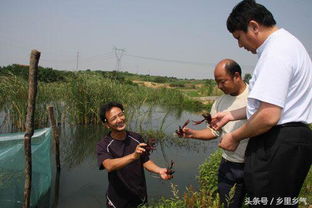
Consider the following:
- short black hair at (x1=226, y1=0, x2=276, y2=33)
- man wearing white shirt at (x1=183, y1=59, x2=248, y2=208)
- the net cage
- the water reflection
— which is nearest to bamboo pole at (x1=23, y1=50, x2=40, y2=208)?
the net cage

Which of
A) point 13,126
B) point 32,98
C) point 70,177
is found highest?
point 32,98

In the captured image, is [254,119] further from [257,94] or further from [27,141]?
[27,141]

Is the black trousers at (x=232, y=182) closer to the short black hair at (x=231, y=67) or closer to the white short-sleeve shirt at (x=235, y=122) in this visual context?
the white short-sleeve shirt at (x=235, y=122)

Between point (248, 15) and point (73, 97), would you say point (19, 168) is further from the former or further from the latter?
point (73, 97)

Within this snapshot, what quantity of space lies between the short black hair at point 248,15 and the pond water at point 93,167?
3.91 m

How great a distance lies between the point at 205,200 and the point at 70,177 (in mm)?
5585

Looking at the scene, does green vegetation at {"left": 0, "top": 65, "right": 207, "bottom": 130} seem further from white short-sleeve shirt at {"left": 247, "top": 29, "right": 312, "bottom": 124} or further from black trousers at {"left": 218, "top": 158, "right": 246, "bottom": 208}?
white short-sleeve shirt at {"left": 247, "top": 29, "right": 312, "bottom": 124}

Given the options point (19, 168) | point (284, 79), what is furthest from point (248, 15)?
point (19, 168)

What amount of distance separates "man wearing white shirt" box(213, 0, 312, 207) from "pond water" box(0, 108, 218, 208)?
3.55m

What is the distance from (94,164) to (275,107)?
7212 mm

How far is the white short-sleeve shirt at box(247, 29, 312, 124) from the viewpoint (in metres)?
1.49

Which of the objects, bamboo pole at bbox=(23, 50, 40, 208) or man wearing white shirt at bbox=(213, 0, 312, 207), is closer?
man wearing white shirt at bbox=(213, 0, 312, 207)

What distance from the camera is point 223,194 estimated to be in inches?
99.0

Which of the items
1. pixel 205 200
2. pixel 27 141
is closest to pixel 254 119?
pixel 205 200
